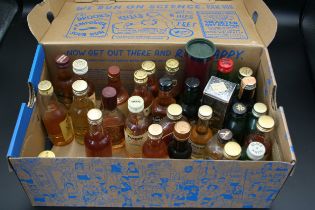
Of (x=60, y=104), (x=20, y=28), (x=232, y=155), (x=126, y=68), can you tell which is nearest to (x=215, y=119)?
(x=232, y=155)

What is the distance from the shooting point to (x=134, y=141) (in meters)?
0.80

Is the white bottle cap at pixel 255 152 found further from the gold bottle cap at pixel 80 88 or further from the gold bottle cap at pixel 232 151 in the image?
the gold bottle cap at pixel 80 88

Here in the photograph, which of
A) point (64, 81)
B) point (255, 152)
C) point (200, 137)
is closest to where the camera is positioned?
point (255, 152)

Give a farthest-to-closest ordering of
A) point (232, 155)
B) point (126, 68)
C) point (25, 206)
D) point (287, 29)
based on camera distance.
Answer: point (287, 29) → point (126, 68) → point (25, 206) → point (232, 155)

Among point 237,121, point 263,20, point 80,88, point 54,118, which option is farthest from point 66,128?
point 263,20

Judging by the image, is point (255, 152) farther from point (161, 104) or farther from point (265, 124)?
point (161, 104)

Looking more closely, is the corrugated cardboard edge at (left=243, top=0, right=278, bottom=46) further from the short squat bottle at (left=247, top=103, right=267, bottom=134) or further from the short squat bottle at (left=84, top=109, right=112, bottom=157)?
the short squat bottle at (left=84, top=109, right=112, bottom=157)

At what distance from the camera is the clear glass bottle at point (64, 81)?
2.74ft

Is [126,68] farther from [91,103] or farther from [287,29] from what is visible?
[287,29]

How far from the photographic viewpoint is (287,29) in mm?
1184

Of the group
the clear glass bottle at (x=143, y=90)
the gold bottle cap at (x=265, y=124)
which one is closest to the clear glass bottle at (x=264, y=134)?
the gold bottle cap at (x=265, y=124)

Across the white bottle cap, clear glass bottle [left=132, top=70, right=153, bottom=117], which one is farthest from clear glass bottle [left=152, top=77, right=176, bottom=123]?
the white bottle cap

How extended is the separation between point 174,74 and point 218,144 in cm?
20

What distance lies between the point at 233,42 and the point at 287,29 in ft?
1.33
